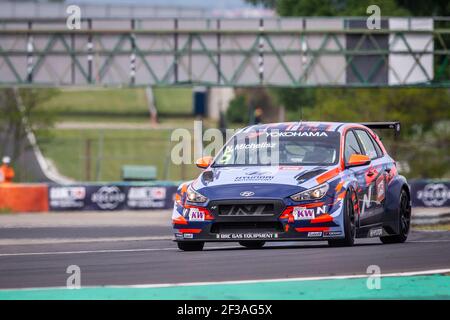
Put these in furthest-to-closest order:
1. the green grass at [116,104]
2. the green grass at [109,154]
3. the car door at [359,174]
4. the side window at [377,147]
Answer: the green grass at [116,104], the green grass at [109,154], the side window at [377,147], the car door at [359,174]

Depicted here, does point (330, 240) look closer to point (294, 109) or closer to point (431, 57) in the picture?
point (431, 57)

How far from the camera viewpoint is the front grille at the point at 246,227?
12969 mm

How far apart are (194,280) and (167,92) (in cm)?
9619

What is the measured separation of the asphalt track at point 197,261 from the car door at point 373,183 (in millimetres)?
389

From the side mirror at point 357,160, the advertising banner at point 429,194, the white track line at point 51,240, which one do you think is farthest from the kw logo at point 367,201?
the advertising banner at point 429,194

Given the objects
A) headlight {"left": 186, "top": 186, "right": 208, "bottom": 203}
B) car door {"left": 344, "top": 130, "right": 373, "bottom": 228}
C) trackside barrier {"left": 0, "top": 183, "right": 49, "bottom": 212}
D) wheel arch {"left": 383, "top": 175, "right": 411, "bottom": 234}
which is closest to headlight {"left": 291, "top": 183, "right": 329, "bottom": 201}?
car door {"left": 344, "top": 130, "right": 373, "bottom": 228}

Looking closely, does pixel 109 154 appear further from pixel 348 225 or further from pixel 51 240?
pixel 348 225

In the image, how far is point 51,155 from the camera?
202 ft

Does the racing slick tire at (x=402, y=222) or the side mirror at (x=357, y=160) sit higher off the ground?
the side mirror at (x=357, y=160)

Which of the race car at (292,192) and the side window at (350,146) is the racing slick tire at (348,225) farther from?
the side window at (350,146)

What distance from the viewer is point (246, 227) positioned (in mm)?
13039

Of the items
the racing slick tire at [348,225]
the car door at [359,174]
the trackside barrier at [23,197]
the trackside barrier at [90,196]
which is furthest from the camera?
the trackside barrier at [90,196]

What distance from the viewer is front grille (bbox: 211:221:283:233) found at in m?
13.0

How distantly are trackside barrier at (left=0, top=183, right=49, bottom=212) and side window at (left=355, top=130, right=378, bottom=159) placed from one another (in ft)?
62.4
